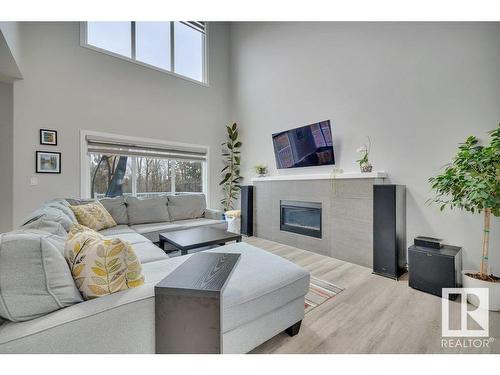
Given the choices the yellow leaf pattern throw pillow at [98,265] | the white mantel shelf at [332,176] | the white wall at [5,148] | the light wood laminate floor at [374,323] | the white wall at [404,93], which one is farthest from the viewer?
the white wall at [5,148]

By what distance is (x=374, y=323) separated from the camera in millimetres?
1619

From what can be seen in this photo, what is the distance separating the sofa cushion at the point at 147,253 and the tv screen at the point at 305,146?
8.24 feet

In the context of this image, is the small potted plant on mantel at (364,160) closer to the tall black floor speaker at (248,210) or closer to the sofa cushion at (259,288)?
the sofa cushion at (259,288)

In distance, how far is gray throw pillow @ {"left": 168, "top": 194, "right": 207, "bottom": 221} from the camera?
3654mm

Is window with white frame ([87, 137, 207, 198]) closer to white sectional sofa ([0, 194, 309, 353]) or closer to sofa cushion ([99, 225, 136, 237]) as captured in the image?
sofa cushion ([99, 225, 136, 237])

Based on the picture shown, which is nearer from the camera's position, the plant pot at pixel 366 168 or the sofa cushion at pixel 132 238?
the sofa cushion at pixel 132 238

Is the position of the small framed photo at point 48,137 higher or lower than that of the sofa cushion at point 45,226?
higher

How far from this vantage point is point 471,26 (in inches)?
85.7

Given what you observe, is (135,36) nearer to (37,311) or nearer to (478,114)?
(37,311)

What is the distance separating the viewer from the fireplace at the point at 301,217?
3256mm

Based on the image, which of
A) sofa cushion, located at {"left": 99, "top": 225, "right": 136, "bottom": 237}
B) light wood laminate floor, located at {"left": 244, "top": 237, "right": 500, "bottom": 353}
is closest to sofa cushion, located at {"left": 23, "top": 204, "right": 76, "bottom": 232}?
sofa cushion, located at {"left": 99, "top": 225, "right": 136, "bottom": 237}

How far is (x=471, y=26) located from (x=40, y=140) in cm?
551

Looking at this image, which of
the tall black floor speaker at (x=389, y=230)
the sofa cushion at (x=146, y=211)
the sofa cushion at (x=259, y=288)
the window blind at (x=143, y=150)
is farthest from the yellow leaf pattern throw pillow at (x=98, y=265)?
the window blind at (x=143, y=150)

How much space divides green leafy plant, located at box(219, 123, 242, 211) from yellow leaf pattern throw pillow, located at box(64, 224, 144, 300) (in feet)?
12.8
